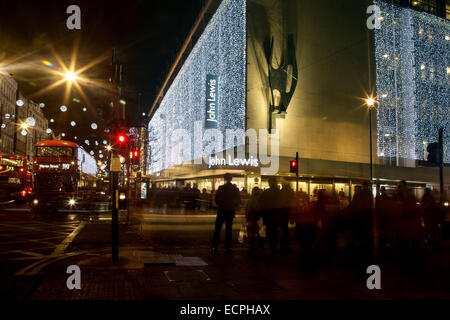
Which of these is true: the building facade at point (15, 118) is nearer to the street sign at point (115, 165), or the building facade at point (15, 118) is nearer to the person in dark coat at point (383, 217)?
the street sign at point (115, 165)

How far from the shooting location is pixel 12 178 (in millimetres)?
26875

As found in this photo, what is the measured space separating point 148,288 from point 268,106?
91.5ft

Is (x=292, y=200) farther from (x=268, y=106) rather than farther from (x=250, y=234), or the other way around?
(x=268, y=106)

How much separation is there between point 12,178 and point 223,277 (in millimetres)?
25145

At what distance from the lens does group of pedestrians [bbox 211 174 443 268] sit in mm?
8758

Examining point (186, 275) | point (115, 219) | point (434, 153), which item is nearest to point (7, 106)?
point (115, 219)

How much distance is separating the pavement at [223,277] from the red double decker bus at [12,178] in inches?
776

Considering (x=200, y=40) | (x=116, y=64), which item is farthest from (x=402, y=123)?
(x=116, y=64)

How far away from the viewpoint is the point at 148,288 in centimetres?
570

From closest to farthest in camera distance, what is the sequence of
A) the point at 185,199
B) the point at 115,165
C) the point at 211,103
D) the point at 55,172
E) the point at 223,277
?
the point at 223,277, the point at 115,165, the point at 55,172, the point at 185,199, the point at 211,103

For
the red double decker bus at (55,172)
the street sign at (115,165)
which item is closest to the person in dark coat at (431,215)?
the street sign at (115,165)

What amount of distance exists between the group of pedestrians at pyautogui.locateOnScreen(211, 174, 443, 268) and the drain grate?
227 centimetres

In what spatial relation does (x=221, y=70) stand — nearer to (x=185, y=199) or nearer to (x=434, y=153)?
(x=185, y=199)

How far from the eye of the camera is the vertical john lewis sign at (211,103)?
3503 cm
